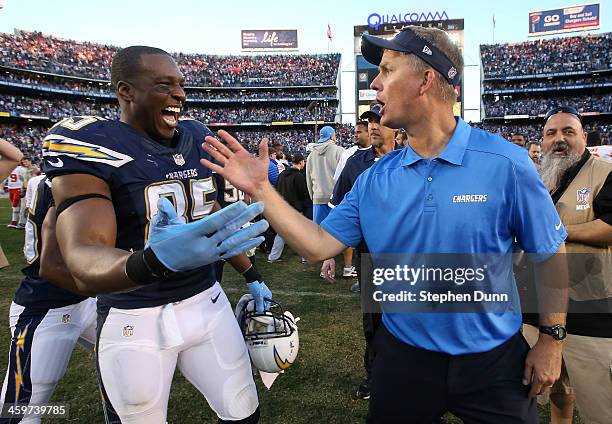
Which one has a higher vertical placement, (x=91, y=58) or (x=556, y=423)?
(x=91, y=58)

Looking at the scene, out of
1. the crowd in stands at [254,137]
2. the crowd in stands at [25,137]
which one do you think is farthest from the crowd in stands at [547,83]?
the crowd in stands at [25,137]

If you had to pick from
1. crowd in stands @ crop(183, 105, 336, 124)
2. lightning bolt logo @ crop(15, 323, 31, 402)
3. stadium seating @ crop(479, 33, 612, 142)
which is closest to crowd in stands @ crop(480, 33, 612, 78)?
stadium seating @ crop(479, 33, 612, 142)

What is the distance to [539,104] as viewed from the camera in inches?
1697

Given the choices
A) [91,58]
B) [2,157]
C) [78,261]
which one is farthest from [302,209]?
[91,58]

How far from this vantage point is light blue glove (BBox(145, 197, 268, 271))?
126 centimetres

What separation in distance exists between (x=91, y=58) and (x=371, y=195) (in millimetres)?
50109

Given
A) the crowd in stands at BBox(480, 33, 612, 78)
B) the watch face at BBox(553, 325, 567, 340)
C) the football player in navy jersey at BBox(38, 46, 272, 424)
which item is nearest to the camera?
the football player in navy jersey at BBox(38, 46, 272, 424)

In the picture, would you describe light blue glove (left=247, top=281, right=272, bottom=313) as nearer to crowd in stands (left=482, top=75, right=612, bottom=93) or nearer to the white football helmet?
the white football helmet

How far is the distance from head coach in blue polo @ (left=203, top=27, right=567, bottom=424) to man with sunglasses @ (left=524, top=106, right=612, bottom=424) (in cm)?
79

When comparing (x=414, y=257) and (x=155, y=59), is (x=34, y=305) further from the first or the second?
(x=414, y=257)

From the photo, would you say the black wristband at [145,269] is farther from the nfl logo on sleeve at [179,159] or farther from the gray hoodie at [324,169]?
the gray hoodie at [324,169]

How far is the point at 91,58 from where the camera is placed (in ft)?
142

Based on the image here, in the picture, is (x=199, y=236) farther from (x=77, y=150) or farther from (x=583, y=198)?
(x=583, y=198)

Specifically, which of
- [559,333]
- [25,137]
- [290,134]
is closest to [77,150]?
[559,333]
